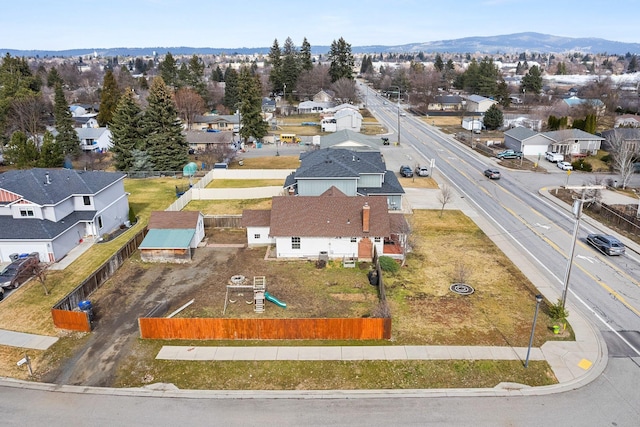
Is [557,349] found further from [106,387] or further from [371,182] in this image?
[371,182]

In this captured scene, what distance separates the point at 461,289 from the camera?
31.6 meters

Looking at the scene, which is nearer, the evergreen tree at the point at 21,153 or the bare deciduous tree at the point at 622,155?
the bare deciduous tree at the point at 622,155

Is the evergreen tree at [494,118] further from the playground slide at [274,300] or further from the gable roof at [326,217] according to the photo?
the playground slide at [274,300]

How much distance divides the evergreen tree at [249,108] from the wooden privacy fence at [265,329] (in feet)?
209

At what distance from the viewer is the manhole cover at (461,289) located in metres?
31.2

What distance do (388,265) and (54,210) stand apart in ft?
91.0

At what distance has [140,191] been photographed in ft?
194

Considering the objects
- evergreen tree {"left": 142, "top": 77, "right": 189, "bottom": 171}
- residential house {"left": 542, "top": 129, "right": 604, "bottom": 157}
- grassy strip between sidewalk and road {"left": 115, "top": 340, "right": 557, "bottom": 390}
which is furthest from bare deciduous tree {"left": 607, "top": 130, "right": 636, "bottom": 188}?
evergreen tree {"left": 142, "top": 77, "right": 189, "bottom": 171}

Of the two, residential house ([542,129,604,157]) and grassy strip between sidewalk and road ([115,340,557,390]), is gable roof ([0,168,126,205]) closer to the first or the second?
grassy strip between sidewalk and road ([115,340,557,390])

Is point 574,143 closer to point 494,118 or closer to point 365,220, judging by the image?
point 494,118

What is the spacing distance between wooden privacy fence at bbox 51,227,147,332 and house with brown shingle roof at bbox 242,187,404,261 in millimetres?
11898

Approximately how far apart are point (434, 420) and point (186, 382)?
11894 millimetres

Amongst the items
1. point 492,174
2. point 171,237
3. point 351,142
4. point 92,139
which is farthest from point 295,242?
point 92,139

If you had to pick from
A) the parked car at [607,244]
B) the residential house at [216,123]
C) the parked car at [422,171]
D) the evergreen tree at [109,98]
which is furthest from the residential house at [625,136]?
the evergreen tree at [109,98]
